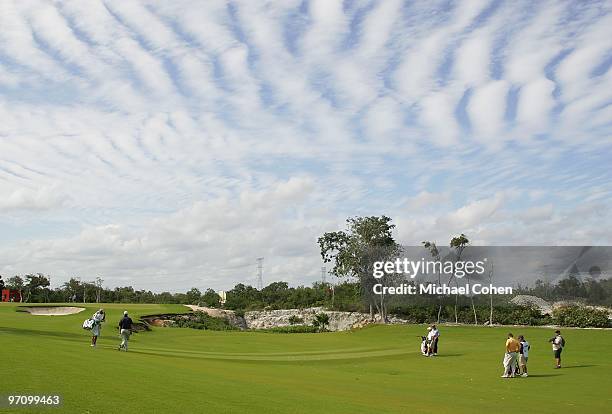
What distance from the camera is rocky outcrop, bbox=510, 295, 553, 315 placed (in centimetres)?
7528

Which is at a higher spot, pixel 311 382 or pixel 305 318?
pixel 311 382

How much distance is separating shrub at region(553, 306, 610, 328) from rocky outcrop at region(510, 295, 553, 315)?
10.5 ft

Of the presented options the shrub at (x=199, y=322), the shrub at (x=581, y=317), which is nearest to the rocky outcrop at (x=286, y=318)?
the shrub at (x=199, y=322)

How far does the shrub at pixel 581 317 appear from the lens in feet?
216

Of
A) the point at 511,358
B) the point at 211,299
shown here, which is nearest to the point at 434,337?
the point at 511,358

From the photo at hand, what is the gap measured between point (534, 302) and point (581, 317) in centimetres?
1124

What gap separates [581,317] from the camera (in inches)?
2660

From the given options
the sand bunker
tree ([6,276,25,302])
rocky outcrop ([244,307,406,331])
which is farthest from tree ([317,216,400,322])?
tree ([6,276,25,302])

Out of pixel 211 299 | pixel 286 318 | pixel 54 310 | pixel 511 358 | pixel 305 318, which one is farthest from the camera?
pixel 211 299

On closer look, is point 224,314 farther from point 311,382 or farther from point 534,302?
point 311,382

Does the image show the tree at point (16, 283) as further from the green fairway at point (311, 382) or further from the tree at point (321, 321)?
the green fairway at point (311, 382)

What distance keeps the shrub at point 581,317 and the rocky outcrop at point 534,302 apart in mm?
3200

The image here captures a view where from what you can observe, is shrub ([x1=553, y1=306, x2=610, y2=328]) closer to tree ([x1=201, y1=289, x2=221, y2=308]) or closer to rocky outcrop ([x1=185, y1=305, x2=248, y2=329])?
rocky outcrop ([x1=185, y1=305, x2=248, y2=329])

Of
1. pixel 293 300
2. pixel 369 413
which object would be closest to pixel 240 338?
pixel 369 413
